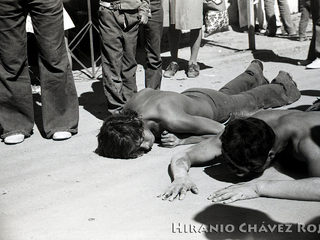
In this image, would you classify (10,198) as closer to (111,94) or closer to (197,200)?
(197,200)

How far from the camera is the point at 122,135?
11.9 feet

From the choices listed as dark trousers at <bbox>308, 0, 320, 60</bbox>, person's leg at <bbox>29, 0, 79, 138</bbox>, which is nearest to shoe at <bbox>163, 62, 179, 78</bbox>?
dark trousers at <bbox>308, 0, 320, 60</bbox>

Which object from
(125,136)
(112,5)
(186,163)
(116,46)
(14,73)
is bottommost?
(186,163)

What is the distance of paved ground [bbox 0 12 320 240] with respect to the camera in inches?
109

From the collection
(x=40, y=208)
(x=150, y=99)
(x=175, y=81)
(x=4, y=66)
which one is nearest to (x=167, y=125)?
(x=150, y=99)

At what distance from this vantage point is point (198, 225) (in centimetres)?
282

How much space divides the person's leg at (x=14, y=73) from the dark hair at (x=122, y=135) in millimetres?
1045

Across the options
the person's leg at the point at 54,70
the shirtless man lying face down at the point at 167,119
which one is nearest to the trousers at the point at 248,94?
the shirtless man lying face down at the point at 167,119

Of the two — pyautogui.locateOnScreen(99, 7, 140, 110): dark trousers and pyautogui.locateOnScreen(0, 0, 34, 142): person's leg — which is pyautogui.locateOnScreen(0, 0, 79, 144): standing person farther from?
pyautogui.locateOnScreen(99, 7, 140, 110): dark trousers

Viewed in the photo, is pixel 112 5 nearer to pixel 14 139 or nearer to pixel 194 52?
pixel 14 139

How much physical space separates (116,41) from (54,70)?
26.8 inches

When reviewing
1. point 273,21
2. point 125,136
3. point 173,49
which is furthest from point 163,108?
point 273,21

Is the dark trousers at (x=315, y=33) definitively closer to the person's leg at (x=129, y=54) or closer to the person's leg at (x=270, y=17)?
the person's leg at (x=270, y=17)

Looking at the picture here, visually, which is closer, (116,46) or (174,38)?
(116,46)
